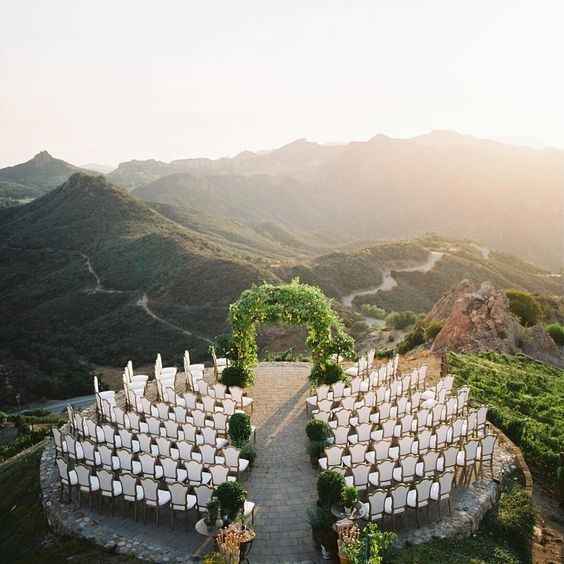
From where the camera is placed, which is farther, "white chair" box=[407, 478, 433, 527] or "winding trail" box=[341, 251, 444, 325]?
"winding trail" box=[341, 251, 444, 325]

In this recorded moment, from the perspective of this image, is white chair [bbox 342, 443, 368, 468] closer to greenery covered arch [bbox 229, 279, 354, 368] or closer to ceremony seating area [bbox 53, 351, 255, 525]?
ceremony seating area [bbox 53, 351, 255, 525]

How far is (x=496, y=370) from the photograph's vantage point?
17781 millimetres

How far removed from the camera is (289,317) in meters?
15.2

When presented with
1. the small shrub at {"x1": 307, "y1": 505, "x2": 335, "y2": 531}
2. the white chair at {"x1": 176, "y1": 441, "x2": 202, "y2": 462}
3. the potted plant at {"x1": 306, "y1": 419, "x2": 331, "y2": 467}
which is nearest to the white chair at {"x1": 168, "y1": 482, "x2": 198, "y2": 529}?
the white chair at {"x1": 176, "y1": 441, "x2": 202, "y2": 462}

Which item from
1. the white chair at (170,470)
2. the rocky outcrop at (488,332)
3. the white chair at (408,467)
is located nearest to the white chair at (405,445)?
the white chair at (408,467)

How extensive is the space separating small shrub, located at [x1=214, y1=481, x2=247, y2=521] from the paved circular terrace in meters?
0.64

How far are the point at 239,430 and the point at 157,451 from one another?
1847 millimetres

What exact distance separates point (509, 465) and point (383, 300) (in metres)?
42.3

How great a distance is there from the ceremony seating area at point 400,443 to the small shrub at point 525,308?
18.4 m

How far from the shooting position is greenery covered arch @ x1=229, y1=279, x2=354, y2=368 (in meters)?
14.9

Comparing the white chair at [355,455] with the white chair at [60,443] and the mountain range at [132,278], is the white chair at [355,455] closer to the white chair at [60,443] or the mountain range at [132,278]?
the white chair at [60,443]

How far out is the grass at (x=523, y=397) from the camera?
11688 millimetres

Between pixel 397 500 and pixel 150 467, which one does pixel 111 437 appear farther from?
pixel 397 500

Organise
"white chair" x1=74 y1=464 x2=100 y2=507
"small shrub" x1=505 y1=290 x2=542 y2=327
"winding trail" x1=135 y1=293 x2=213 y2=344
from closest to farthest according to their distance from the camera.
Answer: "white chair" x1=74 y1=464 x2=100 y2=507 → "small shrub" x1=505 y1=290 x2=542 y2=327 → "winding trail" x1=135 y1=293 x2=213 y2=344
